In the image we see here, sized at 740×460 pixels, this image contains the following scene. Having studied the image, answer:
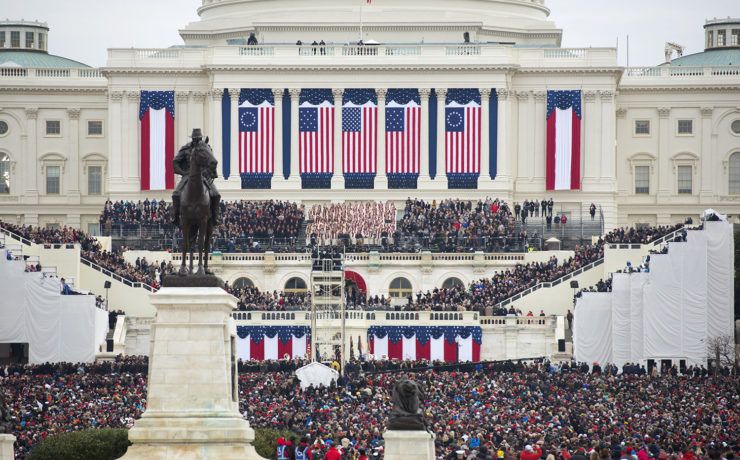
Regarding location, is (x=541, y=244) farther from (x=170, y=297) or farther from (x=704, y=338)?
(x=170, y=297)

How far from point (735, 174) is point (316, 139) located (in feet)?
105

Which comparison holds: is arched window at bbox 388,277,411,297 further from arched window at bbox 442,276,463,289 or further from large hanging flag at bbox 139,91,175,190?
large hanging flag at bbox 139,91,175,190

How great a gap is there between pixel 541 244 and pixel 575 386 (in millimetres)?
42058

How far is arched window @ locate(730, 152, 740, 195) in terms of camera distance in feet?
445

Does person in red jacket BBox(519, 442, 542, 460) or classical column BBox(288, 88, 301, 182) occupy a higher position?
classical column BBox(288, 88, 301, 182)

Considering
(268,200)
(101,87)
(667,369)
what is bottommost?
(667,369)

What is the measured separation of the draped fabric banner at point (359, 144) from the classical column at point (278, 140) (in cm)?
444

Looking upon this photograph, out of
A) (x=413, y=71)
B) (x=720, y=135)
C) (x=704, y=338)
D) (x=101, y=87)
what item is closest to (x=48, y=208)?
(x=101, y=87)

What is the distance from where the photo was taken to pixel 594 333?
93.6 meters

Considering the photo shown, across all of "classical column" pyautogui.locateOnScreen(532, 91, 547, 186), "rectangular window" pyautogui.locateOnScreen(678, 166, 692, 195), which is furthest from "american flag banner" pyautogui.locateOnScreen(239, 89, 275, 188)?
"rectangular window" pyautogui.locateOnScreen(678, 166, 692, 195)

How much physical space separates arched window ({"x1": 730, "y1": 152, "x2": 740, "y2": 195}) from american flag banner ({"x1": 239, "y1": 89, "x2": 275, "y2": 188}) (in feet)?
114

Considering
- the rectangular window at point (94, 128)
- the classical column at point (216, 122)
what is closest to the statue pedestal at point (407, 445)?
the classical column at point (216, 122)

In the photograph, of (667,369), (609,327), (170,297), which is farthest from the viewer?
(609,327)

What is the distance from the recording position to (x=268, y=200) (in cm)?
12500
